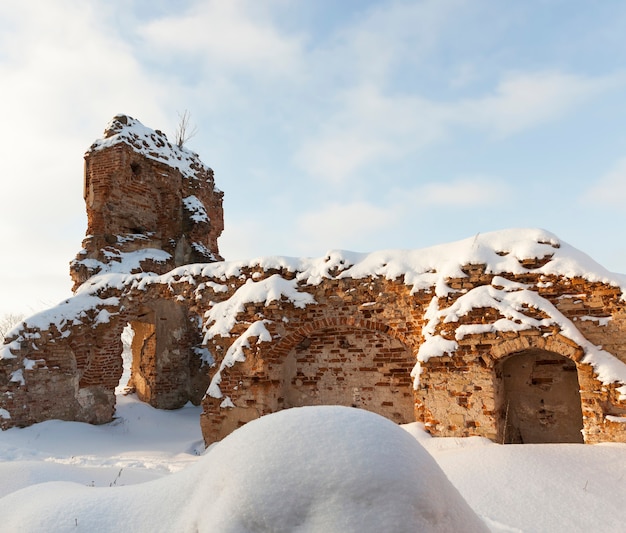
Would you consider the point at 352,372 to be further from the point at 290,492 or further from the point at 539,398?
the point at 290,492

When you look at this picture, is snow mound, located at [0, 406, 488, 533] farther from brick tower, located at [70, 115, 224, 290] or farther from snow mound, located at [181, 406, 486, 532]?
brick tower, located at [70, 115, 224, 290]

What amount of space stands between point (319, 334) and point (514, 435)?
10.8ft

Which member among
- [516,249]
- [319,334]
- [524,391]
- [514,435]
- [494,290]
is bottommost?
[514,435]

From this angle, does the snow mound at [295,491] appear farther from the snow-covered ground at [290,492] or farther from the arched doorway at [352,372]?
the arched doorway at [352,372]

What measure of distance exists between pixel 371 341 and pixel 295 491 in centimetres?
588

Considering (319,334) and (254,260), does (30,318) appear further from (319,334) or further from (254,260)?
(319,334)

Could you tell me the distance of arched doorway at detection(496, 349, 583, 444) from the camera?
5777mm

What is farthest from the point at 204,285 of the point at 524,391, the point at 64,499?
the point at 64,499

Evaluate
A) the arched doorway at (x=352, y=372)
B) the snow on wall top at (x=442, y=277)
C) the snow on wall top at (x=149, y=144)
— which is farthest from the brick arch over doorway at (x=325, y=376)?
the snow on wall top at (x=149, y=144)

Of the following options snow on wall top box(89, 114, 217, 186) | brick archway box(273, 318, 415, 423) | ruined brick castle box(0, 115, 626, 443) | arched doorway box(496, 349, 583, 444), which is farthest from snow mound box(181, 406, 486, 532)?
snow on wall top box(89, 114, 217, 186)

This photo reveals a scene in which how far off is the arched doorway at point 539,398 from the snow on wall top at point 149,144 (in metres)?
11.6

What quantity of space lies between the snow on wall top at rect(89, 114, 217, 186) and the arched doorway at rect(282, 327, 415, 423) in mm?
8827

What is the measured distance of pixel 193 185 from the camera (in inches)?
581

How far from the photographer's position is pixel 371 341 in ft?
23.9
